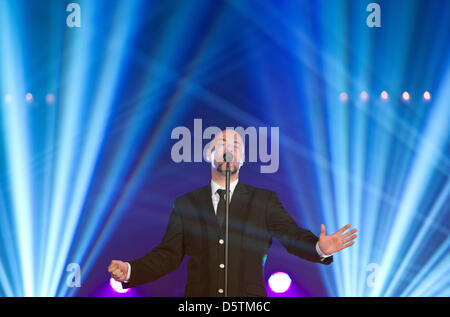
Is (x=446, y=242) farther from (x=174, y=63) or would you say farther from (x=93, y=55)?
(x=93, y=55)

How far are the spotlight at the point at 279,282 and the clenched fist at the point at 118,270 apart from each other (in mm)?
2807

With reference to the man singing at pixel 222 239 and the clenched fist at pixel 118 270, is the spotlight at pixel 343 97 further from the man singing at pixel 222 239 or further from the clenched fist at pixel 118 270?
the clenched fist at pixel 118 270

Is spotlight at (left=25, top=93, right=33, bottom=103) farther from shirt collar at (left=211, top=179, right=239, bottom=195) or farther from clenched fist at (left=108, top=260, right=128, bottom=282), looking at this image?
clenched fist at (left=108, top=260, right=128, bottom=282)

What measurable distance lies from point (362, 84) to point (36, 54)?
12.0ft

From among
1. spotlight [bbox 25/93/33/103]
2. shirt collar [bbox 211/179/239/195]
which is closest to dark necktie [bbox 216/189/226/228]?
shirt collar [bbox 211/179/239/195]

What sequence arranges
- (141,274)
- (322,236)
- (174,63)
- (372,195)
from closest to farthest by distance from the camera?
(322,236), (141,274), (372,195), (174,63)

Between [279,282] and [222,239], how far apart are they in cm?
260

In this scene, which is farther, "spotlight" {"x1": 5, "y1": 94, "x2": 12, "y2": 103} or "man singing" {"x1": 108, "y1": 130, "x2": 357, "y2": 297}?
"spotlight" {"x1": 5, "y1": 94, "x2": 12, "y2": 103}

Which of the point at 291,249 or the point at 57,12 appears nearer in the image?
the point at 291,249

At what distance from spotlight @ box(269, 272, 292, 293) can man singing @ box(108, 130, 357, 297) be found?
235cm

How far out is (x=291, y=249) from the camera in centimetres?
301

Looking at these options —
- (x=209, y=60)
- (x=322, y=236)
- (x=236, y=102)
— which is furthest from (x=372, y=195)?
(x=322, y=236)

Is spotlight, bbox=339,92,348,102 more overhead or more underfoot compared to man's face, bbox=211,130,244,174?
more overhead

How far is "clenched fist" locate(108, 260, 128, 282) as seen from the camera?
2.76 m
